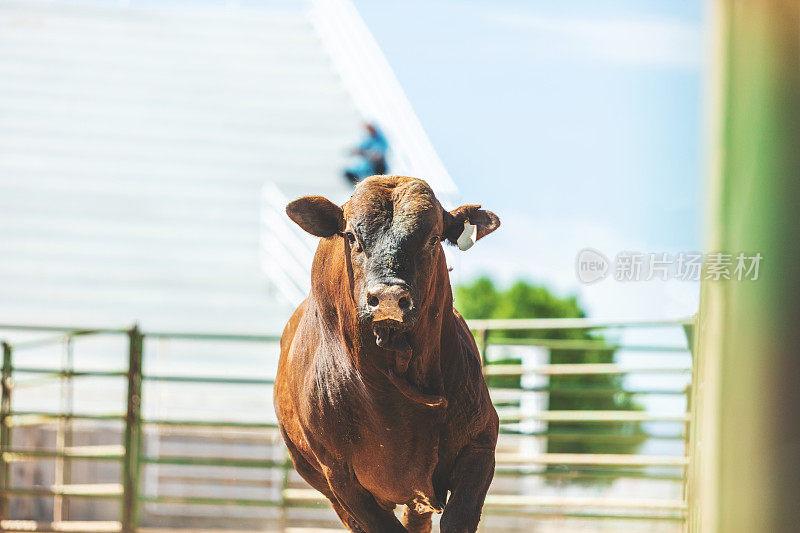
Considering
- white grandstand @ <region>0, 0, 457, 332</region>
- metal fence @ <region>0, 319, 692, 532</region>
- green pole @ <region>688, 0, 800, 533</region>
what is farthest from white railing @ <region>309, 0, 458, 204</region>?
green pole @ <region>688, 0, 800, 533</region>

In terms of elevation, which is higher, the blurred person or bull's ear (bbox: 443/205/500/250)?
the blurred person

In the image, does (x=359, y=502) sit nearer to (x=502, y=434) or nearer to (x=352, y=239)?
(x=352, y=239)

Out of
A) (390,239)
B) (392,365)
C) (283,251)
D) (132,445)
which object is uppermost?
(283,251)

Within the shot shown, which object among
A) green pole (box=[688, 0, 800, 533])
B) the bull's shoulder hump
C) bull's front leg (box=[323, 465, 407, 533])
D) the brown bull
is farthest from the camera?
the bull's shoulder hump

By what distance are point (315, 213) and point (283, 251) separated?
9.00 metres

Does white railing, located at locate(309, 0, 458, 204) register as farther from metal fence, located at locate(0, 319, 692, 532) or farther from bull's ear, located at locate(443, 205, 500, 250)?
bull's ear, located at locate(443, 205, 500, 250)

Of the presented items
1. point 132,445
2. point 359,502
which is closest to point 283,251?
point 132,445

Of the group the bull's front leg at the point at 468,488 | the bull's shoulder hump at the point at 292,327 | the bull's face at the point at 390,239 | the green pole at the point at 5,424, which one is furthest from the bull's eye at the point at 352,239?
the green pole at the point at 5,424

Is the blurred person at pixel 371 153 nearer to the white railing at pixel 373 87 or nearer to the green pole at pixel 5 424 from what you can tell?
the white railing at pixel 373 87

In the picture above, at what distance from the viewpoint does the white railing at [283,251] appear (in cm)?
1239

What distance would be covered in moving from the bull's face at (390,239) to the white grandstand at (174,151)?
8669 millimetres

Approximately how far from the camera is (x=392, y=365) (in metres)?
3.60

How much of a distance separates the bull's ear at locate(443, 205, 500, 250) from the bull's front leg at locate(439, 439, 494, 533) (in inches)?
30.1

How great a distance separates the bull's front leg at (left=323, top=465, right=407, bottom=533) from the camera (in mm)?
4031
